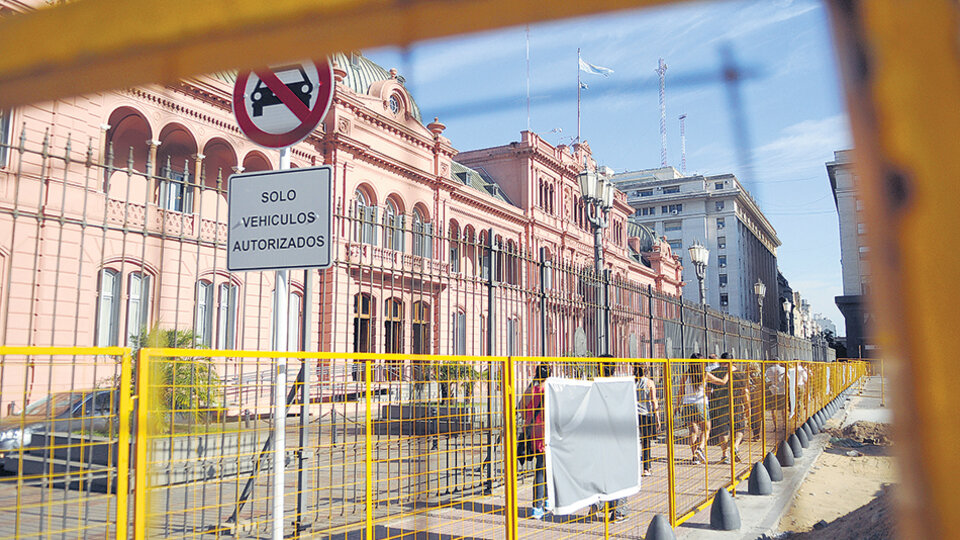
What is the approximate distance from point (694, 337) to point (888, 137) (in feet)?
53.2

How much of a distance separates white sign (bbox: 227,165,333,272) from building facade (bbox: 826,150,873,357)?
124 inches

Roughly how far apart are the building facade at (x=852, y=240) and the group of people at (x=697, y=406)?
4.50m

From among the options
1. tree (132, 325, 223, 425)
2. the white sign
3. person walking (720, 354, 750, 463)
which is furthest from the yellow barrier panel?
person walking (720, 354, 750, 463)

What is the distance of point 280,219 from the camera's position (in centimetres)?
368

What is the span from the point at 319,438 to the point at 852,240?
3.61 m

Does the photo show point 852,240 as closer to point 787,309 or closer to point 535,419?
point 787,309

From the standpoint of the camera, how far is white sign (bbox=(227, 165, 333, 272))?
358 centimetres

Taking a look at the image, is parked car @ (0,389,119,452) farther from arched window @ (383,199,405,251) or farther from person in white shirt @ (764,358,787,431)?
person in white shirt @ (764,358,787,431)

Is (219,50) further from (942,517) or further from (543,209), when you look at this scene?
(543,209)

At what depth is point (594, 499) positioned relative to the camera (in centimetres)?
486

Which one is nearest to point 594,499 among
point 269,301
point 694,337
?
point 269,301

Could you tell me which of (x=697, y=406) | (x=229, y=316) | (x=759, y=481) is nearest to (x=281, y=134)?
(x=697, y=406)

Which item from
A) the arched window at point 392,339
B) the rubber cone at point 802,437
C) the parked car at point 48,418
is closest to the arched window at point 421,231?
the arched window at point 392,339

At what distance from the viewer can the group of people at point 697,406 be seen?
5445 millimetres
